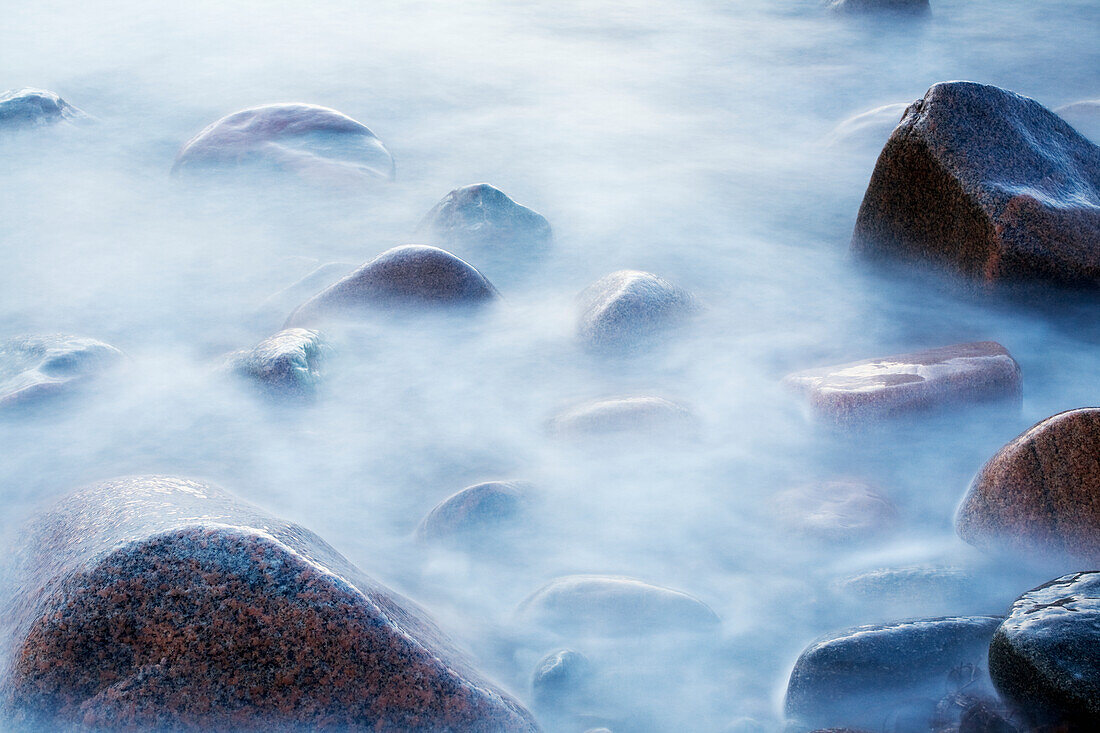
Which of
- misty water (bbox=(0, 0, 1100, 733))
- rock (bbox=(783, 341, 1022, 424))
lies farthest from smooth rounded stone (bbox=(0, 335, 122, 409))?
rock (bbox=(783, 341, 1022, 424))

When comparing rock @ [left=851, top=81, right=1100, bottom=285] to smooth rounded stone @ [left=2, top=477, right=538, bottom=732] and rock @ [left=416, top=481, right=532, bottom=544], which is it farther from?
smooth rounded stone @ [left=2, top=477, right=538, bottom=732]

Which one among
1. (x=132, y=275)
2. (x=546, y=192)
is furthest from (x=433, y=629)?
(x=546, y=192)

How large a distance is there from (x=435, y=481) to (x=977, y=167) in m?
2.75

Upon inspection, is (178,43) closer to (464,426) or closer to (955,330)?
(464,426)

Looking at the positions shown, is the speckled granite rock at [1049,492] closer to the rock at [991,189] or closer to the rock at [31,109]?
the rock at [991,189]

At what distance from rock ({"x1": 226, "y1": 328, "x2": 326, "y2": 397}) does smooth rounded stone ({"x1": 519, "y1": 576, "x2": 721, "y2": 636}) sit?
1.53 meters

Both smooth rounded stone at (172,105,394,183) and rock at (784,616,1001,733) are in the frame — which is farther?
smooth rounded stone at (172,105,394,183)

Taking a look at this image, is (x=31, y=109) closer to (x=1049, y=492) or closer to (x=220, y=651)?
(x=220, y=651)

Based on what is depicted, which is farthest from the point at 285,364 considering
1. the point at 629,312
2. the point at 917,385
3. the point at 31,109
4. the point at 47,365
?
the point at 31,109

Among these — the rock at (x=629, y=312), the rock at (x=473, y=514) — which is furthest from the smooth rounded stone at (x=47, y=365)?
the rock at (x=629, y=312)

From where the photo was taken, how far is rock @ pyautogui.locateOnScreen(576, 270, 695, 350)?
4203 mm

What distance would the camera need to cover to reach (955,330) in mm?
4289

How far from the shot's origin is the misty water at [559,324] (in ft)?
9.77

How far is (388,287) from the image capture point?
4.37m
